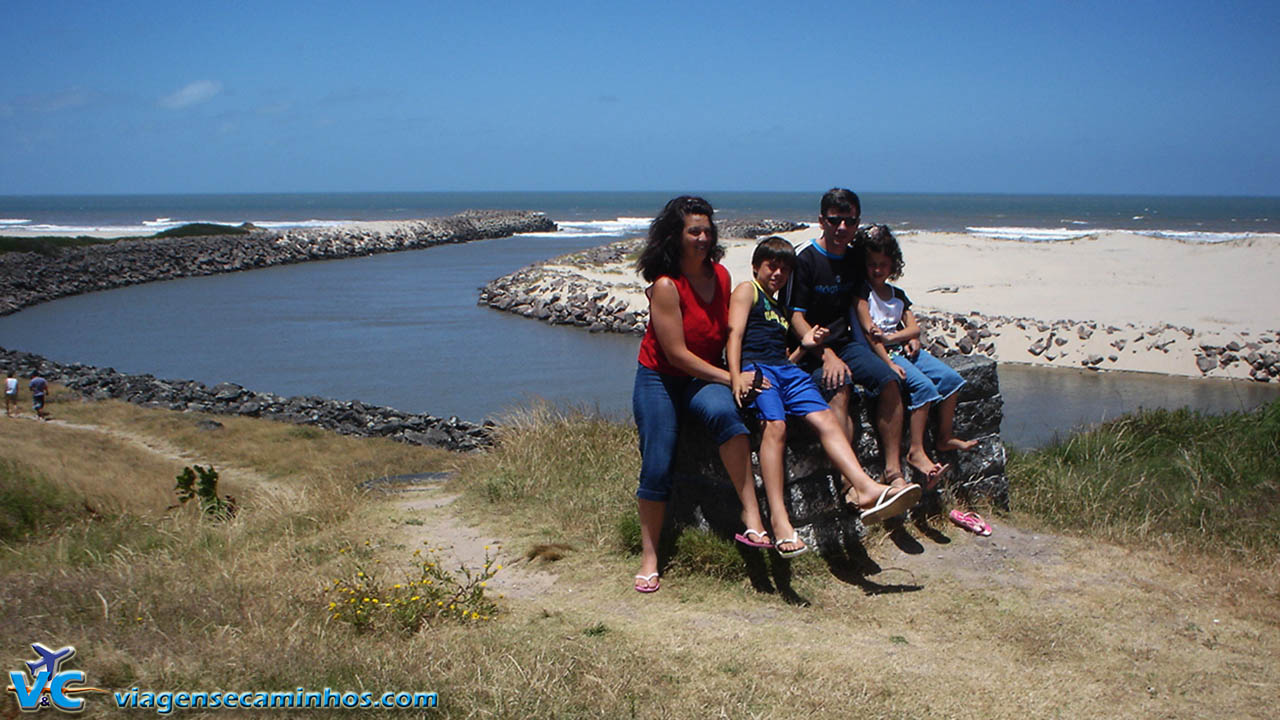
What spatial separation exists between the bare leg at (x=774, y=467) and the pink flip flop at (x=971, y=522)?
147 cm

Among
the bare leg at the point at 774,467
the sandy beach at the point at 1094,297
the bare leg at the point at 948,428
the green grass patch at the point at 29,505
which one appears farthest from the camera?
the sandy beach at the point at 1094,297

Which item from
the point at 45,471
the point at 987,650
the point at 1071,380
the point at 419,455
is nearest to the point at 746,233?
the point at 1071,380

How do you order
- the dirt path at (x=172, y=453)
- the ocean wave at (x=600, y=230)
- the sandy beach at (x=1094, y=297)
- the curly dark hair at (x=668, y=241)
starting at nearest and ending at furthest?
the curly dark hair at (x=668, y=241)
the dirt path at (x=172, y=453)
the sandy beach at (x=1094, y=297)
the ocean wave at (x=600, y=230)

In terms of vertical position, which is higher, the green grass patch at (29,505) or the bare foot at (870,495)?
the bare foot at (870,495)

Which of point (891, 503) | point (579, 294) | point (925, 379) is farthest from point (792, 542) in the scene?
point (579, 294)

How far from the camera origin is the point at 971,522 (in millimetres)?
5516

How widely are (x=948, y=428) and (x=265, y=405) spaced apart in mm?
12338

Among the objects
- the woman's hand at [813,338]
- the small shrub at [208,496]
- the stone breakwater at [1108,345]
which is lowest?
the stone breakwater at [1108,345]

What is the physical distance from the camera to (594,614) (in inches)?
177

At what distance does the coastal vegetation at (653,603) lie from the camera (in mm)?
3555

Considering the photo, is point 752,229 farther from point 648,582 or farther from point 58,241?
point 648,582

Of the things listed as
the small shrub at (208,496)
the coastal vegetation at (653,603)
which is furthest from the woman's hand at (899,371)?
the small shrub at (208,496)

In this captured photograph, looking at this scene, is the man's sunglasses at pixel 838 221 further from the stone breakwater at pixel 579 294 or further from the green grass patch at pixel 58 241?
the green grass patch at pixel 58 241

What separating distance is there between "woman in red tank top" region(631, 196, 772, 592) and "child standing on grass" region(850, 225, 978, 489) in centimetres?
100
